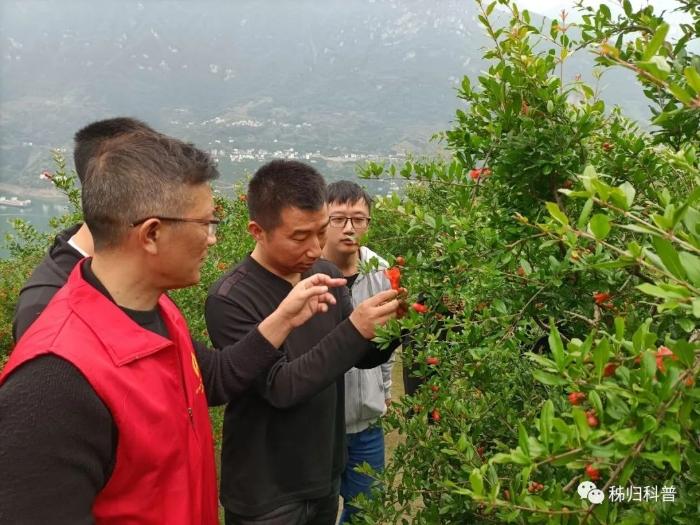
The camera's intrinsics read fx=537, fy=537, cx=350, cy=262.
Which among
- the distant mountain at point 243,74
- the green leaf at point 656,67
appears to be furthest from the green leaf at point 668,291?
the distant mountain at point 243,74

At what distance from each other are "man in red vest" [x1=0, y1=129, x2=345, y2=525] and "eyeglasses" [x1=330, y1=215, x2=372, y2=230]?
6.01 feet

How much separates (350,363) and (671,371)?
1250mm

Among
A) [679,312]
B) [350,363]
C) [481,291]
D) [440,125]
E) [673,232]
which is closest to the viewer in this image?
[673,232]

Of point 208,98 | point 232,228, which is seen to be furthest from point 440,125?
point 232,228

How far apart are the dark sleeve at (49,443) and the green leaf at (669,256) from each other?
1.14 m

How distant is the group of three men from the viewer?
1152mm

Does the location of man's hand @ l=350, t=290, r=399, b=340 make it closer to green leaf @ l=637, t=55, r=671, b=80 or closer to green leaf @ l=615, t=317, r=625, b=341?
green leaf @ l=615, t=317, r=625, b=341

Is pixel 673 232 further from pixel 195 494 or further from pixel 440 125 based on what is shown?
pixel 440 125

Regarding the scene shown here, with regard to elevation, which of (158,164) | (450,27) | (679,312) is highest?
(450,27)

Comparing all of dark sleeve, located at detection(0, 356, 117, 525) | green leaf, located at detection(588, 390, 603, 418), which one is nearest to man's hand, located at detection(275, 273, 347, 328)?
dark sleeve, located at detection(0, 356, 117, 525)

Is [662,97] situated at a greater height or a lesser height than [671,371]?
greater

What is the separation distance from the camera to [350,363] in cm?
194

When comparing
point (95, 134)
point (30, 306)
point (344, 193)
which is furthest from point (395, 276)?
point (344, 193)

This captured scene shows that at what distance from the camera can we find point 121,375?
127 centimetres
